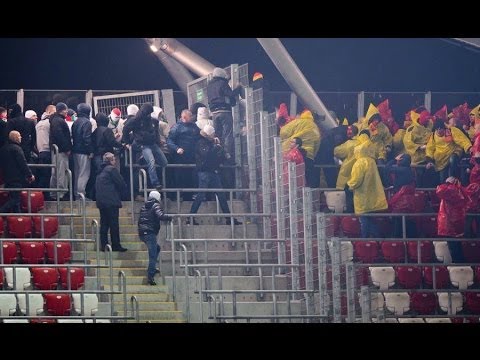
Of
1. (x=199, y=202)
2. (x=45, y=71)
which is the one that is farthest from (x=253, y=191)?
(x=45, y=71)

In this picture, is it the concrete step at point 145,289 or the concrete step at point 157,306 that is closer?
the concrete step at point 157,306

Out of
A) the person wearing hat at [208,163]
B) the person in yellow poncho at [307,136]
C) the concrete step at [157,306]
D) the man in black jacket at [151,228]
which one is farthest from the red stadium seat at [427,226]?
the concrete step at [157,306]

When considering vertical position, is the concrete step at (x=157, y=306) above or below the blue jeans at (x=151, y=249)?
below

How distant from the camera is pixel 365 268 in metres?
23.3

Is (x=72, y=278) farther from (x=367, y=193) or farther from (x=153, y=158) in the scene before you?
(x=367, y=193)

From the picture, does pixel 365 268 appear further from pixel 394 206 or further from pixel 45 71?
pixel 45 71

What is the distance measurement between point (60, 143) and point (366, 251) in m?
2.78

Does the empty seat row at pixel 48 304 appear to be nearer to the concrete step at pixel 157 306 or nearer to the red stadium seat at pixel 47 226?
the concrete step at pixel 157 306

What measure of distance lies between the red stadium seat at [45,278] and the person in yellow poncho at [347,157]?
2.92 metres

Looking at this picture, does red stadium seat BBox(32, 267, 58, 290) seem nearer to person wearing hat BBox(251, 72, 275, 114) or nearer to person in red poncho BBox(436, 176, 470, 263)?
person wearing hat BBox(251, 72, 275, 114)

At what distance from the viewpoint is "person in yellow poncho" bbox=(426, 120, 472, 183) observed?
24422 mm

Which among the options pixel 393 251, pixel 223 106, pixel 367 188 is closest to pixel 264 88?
pixel 223 106

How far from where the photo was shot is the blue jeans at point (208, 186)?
2369 cm
